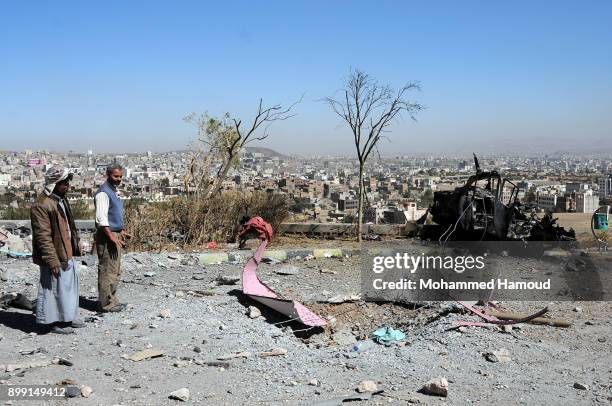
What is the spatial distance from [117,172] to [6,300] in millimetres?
1955

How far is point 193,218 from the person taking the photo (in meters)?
12.0

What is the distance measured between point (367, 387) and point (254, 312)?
2.38 m

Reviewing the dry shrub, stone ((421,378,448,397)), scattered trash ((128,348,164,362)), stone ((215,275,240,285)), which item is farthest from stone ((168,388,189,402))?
the dry shrub

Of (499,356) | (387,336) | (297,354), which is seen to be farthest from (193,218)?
(499,356)

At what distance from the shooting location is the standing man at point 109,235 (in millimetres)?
6355

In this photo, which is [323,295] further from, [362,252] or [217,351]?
[362,252]

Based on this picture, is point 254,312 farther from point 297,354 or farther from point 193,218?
point 193,218

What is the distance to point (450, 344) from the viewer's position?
231 inches

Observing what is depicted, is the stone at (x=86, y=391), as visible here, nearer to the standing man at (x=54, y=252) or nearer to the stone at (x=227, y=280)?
the standing man at (x=54, y=252)

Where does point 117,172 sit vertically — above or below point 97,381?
above

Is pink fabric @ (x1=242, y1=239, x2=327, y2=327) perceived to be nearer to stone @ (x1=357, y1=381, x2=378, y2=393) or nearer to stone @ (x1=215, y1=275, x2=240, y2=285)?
stone @ (x1=215, y1=275, x2=240, y2=285)

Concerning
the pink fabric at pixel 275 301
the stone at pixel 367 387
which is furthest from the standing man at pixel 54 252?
the stone at pixel 367 387

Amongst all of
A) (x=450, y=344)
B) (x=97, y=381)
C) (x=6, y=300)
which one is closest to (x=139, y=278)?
(x=6, y=300)

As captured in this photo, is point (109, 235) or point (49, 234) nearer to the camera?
point (49, 234)
